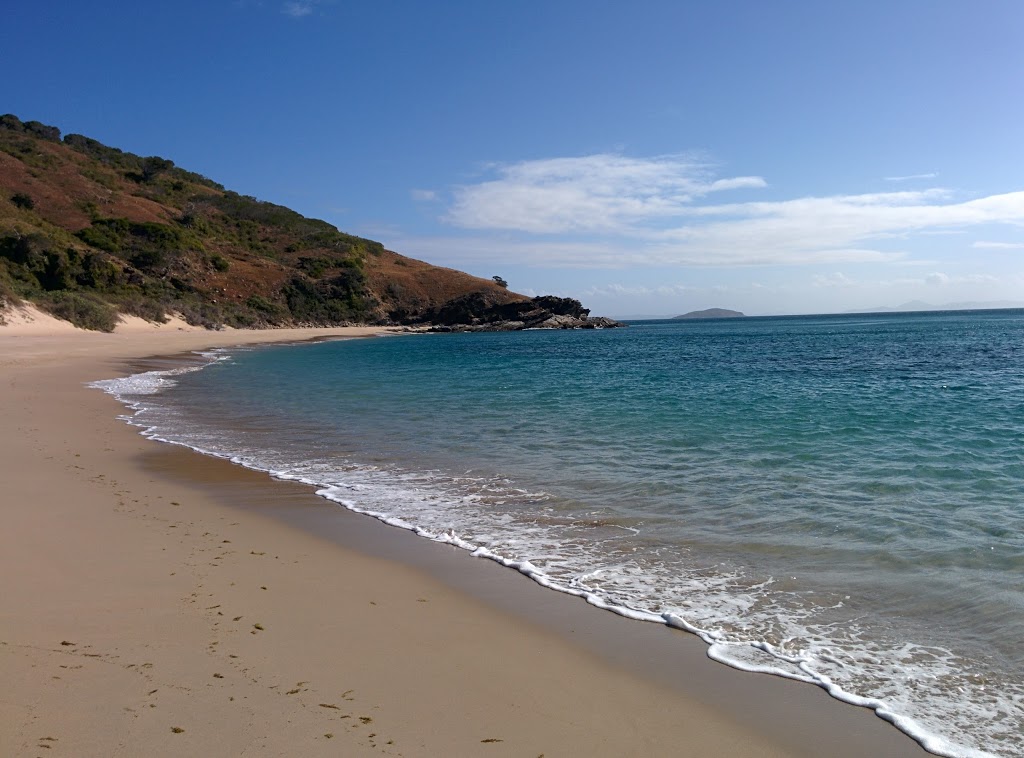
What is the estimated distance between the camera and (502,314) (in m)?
87.1

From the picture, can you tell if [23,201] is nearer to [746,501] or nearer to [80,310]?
[80,310]

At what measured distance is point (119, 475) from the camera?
846 centimetres

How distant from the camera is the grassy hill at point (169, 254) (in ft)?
159

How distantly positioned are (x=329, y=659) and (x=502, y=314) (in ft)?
275

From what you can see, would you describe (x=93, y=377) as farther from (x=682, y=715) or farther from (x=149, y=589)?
(x=682, y=715)

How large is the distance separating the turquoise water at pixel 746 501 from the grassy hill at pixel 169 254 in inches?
1178

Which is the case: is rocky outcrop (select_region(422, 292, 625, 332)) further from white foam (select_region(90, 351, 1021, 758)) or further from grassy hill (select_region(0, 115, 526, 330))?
white foam (select_region(90, 351, 1021, 758))

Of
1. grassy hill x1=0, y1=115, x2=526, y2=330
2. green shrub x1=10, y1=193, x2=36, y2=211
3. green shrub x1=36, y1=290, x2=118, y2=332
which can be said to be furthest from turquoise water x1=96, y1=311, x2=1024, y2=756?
green shrub x1=10, y1=193, x2=36, y2=211

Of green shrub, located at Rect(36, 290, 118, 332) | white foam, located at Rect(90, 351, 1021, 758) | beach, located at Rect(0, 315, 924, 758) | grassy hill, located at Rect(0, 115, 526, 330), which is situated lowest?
white foam, located at Rect(90, 351, 1021, 758)

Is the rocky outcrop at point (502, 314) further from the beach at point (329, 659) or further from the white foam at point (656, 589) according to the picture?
the beach at point (329, 659)

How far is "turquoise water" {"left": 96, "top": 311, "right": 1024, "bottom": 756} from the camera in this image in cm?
414

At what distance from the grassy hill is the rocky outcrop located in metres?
1.61

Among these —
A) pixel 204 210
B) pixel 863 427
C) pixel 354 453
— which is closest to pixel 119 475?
pixel 354 453

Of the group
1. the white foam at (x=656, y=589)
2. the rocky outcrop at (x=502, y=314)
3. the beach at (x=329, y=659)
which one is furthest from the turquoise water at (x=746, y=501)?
the rocky outcrop at (x=502, y=314)
